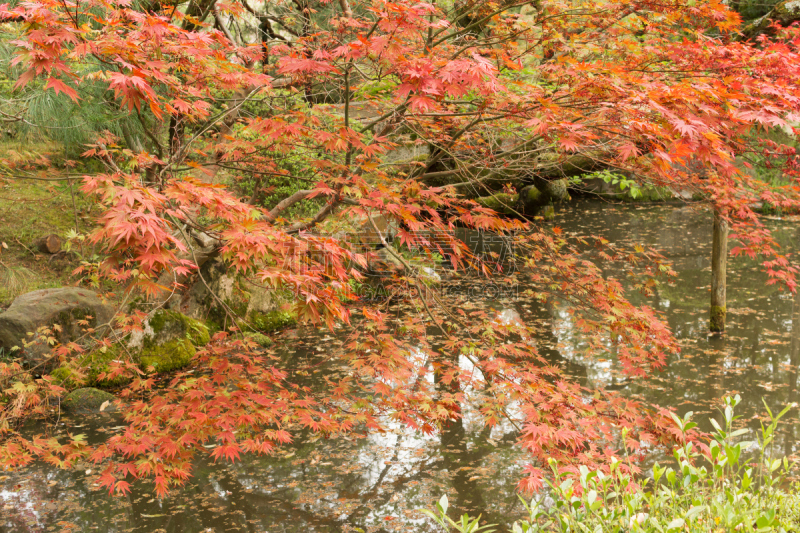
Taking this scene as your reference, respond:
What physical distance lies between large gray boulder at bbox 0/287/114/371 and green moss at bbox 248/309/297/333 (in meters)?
1.93

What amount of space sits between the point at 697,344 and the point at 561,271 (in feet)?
11.3

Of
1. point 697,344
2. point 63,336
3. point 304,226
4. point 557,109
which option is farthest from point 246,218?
point 697,344

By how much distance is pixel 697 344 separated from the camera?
6629 millimetres

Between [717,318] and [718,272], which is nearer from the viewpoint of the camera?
[718,272]

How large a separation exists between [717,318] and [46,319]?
8059mm

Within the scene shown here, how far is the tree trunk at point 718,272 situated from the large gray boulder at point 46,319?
6.98 meters

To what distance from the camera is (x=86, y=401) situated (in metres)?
5.49

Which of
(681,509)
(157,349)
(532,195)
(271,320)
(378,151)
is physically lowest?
(271,320)

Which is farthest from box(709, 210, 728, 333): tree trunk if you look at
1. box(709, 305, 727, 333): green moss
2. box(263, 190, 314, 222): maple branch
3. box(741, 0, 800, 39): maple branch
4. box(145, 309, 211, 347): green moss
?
box(145, 309, 211, 347): green moss

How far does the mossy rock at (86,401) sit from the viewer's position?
17.8 ft

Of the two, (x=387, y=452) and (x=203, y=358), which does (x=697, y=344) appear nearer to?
(x=387, y=452)

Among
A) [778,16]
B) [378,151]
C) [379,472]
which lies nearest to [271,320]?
[379,472]

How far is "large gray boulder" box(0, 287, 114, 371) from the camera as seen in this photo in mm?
5570

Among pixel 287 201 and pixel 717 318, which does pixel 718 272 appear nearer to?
pixel 717 318
